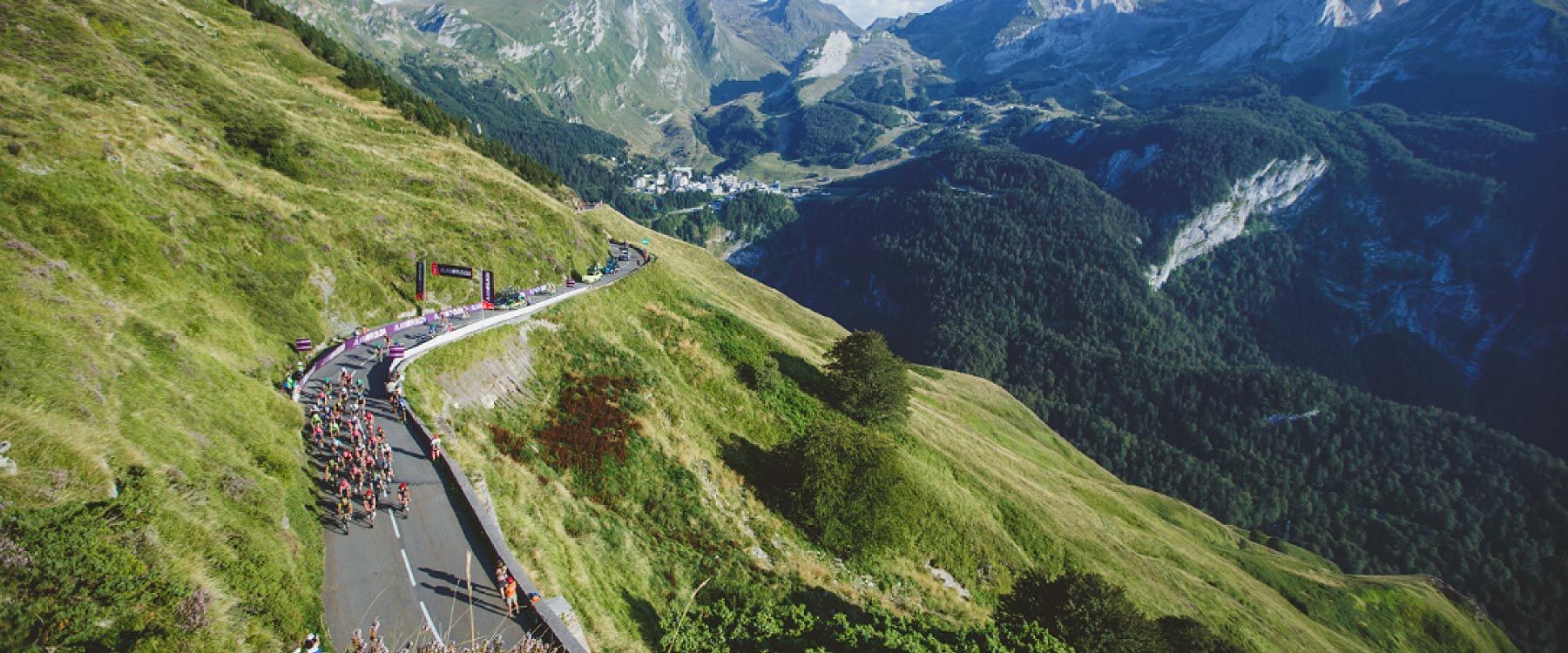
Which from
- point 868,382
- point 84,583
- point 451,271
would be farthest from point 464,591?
point 868,382

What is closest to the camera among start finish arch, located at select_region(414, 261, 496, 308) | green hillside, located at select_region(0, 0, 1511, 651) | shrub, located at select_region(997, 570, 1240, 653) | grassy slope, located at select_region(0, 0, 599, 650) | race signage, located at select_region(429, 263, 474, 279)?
green hillside, located at select_region(0, 0, 1511, 651)

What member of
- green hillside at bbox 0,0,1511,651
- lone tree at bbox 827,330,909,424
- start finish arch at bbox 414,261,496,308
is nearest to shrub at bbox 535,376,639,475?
green hillside at bbox 0,0,1511,651

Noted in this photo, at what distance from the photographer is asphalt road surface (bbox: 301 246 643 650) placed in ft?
54.5

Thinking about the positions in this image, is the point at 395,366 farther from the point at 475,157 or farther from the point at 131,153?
the point at 475,157

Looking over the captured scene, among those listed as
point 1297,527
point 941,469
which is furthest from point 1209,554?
point 1297,527

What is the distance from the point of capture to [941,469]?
48.4 meters

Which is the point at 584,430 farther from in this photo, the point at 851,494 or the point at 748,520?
the point at 851,494

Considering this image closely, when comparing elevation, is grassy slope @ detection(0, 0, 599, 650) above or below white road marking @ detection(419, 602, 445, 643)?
above

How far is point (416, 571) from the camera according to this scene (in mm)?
18766

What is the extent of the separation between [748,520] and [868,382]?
64.7 feet

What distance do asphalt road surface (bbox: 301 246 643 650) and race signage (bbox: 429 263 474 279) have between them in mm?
24516

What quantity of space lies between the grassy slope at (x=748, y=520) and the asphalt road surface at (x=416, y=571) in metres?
1.83

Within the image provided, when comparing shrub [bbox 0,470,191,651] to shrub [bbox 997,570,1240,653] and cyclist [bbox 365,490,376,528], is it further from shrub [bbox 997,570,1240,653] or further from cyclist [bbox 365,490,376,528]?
shrub [bbox 997,570,1240,653]

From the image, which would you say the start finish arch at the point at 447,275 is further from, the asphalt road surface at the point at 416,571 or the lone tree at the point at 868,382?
the lone tree at the point at 868,382
